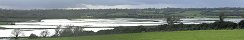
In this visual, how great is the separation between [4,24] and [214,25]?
4773cm

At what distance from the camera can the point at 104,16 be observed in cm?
12056

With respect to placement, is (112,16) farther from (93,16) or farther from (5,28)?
(5,28)

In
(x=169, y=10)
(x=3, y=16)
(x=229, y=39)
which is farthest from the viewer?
(x=169, y=10)

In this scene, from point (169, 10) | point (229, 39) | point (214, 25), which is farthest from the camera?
point (169, 10)

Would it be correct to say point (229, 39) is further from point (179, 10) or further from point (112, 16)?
point (179, 10)

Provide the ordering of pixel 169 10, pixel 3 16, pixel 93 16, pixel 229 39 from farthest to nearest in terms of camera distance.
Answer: pixel 169 10 → pixel 93 16 → pixel 3 16 → pixel 229 39

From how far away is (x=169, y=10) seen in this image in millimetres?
131250

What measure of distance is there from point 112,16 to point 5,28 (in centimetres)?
4614

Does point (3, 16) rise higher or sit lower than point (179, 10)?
higher

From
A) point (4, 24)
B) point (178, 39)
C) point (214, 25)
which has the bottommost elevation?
point (4, 24)

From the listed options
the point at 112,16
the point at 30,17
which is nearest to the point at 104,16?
the point at 112,16

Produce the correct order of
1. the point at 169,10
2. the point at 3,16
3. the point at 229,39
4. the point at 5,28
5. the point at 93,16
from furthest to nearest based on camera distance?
the point at 169,10, the point at 93,16, the point at 3,16, the point at 5,28, the point at 229,39

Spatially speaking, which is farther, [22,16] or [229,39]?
[22,16]

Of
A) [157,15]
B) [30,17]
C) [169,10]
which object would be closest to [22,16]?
[30,17]
